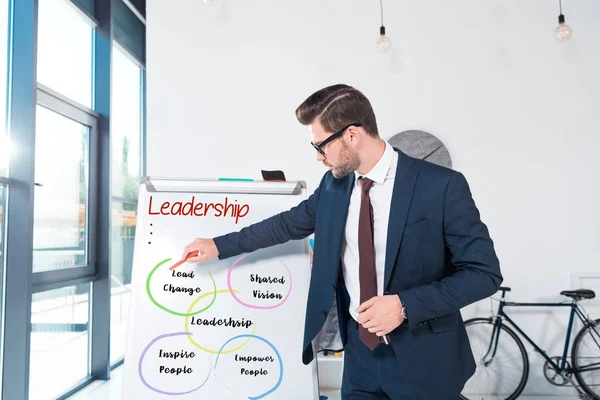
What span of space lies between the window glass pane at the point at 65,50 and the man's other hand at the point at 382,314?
278cm

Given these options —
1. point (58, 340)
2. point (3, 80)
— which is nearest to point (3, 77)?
point (3, 80)

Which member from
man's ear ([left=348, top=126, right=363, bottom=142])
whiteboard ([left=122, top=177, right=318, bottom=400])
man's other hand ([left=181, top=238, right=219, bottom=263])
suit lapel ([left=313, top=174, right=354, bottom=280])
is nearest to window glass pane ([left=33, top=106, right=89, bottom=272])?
whiteboard ([left=122, top=177, right=318, bottom=400])

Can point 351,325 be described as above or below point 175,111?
below

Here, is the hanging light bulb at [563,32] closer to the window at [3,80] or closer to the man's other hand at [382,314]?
the man's other hand at [382,314]

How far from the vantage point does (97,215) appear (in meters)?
3.54

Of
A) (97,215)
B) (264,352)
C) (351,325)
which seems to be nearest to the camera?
(351,325)

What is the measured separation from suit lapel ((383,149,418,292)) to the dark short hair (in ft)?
0.61

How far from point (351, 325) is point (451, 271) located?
1.14 ft

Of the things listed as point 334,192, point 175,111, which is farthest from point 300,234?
point 175,111

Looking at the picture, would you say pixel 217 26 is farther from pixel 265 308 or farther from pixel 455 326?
pixel 455 326

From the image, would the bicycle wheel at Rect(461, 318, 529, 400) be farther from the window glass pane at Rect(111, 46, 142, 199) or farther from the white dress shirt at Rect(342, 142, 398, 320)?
the window glass pane at Rect(111, 46, 142, 199)

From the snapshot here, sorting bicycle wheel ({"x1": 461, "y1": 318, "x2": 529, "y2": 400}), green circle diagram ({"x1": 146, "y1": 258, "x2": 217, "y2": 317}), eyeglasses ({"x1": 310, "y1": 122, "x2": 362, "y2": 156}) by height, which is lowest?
bicycle wheel ({"x1": 461, "y1": 318, "x2": 529, "y2": 400})

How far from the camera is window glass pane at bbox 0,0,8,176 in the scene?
2.52 m

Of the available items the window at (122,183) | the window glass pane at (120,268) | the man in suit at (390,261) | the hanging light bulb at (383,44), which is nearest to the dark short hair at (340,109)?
the man in suit at (390,261)
